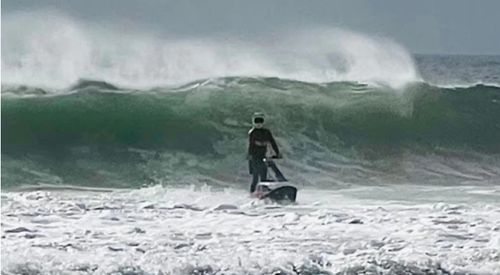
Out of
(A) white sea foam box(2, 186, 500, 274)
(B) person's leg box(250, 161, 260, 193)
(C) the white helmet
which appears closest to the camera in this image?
(A) white sea foam box(2, 186, 500, 274)

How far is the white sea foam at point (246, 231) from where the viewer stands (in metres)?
4.32

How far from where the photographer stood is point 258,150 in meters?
4.85

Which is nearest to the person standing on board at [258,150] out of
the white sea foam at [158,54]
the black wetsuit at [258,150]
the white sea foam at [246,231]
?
the black wetsuit at [258,150]

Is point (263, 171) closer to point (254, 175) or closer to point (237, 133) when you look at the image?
point (254, 175)

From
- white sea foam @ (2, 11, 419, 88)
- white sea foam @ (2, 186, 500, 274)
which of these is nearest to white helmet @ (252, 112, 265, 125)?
white sea foam @ (2, 11, 419, 88)

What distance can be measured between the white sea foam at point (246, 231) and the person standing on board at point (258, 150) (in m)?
0.11

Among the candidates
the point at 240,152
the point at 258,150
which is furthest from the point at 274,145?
the point at 240,152

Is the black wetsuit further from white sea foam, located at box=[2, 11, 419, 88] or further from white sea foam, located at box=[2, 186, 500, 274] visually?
white sea foam, located at box=[2, 11, 419, 88]

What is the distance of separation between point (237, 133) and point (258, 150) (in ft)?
0.62

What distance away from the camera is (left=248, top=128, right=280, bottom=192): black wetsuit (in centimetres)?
480

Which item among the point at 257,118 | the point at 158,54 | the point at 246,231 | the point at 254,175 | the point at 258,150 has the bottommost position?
the point at 246,231

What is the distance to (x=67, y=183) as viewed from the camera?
4.88 meters

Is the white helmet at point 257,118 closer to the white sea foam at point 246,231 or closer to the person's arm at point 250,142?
the person's arm at point 250,142

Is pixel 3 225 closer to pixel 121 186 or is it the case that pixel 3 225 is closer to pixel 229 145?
pixel 121 186
